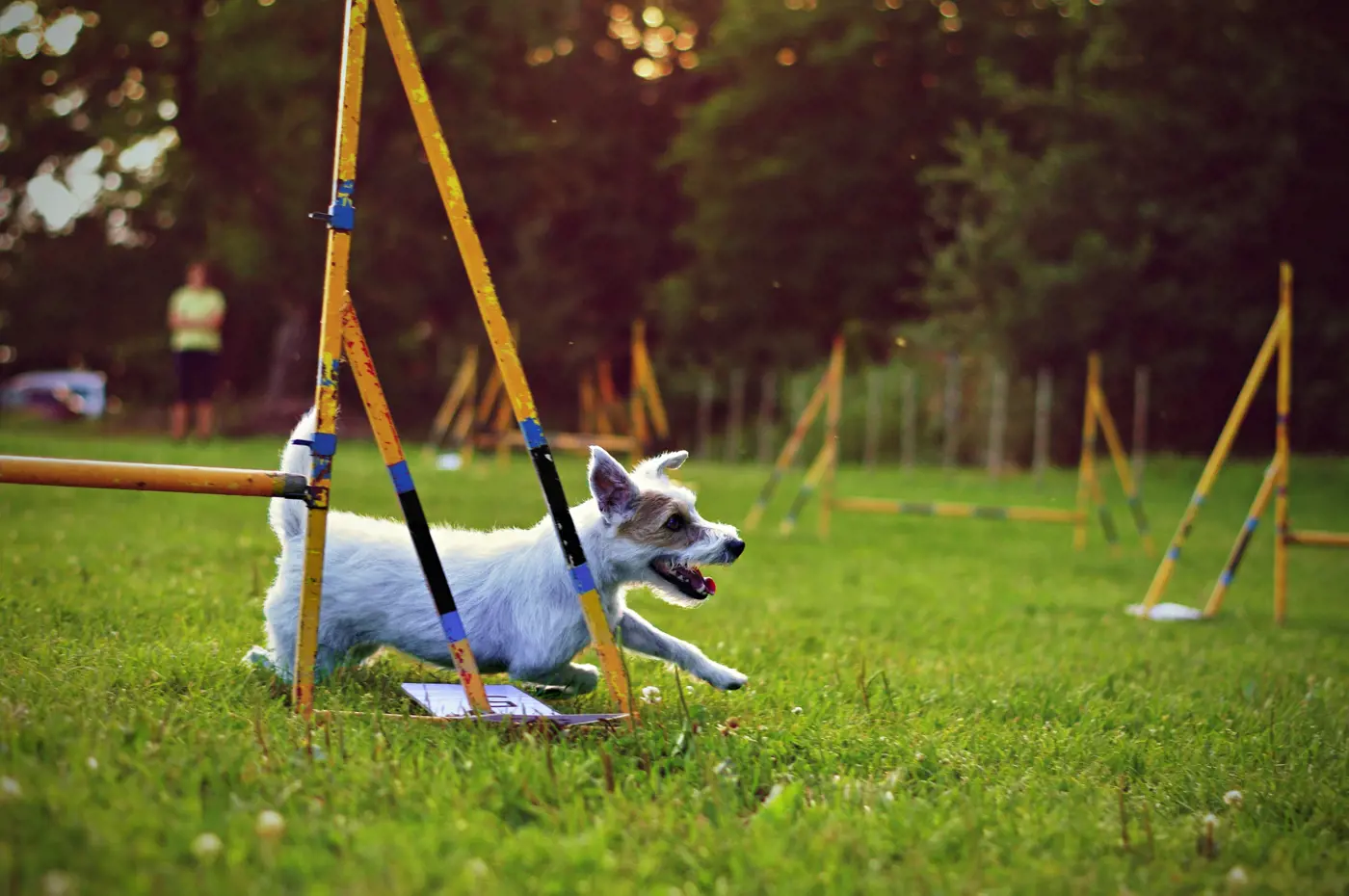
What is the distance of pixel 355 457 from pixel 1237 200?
58.5 feet

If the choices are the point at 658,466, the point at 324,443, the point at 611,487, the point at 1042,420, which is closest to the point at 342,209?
the point at 324,443

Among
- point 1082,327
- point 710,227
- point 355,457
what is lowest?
point 355,457

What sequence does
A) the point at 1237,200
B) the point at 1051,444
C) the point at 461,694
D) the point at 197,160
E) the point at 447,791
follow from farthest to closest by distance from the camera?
the point at 197,160
the point at 1051,444
the point at 1237,200
the point at 461,694
the point at 447,791

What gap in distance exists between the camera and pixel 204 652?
16.0ft

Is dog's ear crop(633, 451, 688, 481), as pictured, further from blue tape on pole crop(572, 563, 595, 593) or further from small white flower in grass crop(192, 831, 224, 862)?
small white flower in grass crop(192, 831, 224, 862)

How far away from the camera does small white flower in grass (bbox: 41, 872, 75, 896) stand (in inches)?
93.8

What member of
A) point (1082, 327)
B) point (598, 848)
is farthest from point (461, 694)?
point (1082, 327)

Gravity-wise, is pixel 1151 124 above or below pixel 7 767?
above

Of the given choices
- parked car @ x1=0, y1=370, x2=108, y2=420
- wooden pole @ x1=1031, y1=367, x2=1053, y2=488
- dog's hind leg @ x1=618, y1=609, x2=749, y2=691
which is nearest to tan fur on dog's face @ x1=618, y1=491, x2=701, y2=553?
dog's hind leg @ x1=618, y1=609, x2=749, y2=691

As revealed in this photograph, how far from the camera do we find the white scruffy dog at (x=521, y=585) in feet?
14.7

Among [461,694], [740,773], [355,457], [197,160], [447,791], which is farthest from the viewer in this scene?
[197,160]

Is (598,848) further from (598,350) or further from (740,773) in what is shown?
(598,350)

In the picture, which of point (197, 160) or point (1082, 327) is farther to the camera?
point (197, 160)

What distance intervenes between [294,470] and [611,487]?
109 cm
